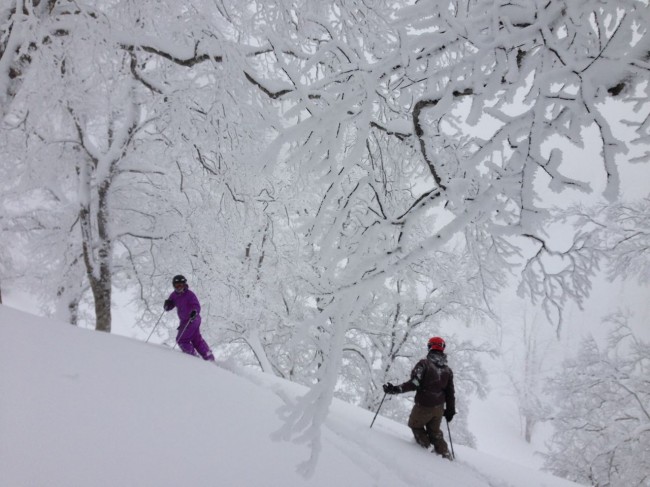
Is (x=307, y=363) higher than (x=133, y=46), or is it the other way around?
(x=133, y=46)

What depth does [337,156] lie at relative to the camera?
5414 millimetres

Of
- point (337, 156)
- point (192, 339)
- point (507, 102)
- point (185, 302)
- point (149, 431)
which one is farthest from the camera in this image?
point (192, 339)

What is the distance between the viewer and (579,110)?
5.36ft

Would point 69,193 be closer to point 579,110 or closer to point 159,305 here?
point 159,305

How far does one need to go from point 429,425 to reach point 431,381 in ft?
1.97

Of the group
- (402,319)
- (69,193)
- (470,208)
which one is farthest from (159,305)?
(470,208)

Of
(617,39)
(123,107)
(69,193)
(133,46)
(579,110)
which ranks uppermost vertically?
(123,107)

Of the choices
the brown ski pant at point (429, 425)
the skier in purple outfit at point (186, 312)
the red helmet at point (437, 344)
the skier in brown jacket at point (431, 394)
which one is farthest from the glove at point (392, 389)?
the skier in purple outfit at point (186, 312)

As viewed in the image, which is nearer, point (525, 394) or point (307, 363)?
point (307, 363)

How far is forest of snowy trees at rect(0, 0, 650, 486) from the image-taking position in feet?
5.90

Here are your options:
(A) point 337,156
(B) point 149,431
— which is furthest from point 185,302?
(B) point 149,431

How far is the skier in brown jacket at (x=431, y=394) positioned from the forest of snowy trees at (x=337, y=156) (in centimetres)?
99

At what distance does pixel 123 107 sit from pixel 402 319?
9964 mm

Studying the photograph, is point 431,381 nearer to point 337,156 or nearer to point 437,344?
point 437,344
